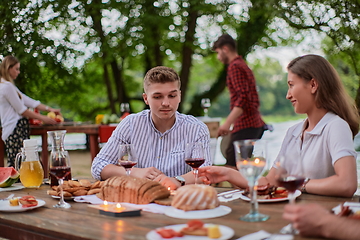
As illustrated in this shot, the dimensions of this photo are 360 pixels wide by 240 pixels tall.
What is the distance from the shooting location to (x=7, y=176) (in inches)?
107

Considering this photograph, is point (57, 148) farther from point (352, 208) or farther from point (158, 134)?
point (352, 208)

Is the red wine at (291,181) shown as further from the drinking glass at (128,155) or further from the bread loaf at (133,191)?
the drinking glass at (128,155)

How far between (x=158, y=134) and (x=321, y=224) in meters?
1.77

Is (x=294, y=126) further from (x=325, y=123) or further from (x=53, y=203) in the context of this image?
(x=53, y=203)

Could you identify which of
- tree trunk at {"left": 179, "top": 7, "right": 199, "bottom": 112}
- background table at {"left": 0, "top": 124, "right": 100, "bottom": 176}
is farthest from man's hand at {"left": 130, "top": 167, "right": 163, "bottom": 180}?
tree trunk at {"left": 179, "top": 7, "right": 199, "bottom": 112}

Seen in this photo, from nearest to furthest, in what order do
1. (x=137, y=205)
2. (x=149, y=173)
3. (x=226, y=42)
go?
(x=137, y=205), (x=149, y=173), (x=226, y=42)

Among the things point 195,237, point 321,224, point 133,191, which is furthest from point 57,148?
point 321,224

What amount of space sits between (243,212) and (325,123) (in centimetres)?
90

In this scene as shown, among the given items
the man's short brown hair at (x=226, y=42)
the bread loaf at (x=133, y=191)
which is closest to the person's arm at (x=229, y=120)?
the man's short brown hair at (x=226, y=42)

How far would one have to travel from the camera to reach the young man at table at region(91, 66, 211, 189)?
283 centimetres

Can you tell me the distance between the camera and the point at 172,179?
2.44 m

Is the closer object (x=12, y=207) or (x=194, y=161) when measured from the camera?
(x=12, y=207)

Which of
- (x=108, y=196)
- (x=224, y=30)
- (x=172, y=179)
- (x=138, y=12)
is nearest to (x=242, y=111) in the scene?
(x=172, y=179)

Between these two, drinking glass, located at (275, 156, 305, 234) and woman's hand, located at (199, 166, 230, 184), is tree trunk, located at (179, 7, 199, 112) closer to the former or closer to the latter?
woman's hand, located at (199, 166, 230, 184)
